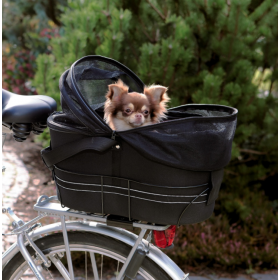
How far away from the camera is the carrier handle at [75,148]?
1425mm

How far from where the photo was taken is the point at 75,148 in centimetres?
150

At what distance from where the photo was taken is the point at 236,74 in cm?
356

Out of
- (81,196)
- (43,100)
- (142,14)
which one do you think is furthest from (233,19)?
(81,196)

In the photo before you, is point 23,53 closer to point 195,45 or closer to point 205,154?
point 195,45

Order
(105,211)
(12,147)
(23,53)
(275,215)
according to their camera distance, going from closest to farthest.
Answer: (105,211)
(275,215)
(12,147)
(23,53)

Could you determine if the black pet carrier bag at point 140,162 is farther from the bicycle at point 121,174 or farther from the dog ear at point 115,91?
the dog ear at point 115,91

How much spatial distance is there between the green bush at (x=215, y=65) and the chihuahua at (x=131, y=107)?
123cm

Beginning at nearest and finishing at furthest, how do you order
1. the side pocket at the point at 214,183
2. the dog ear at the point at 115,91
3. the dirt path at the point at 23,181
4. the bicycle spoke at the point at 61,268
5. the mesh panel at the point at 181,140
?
the mesh panel at the point at 181,140 < the side pocket at the point at 214,183 < the bicycle spoke at the point at 61,268 < the dog ear at the point at 115,91 < the dirt path at the point at 23,181

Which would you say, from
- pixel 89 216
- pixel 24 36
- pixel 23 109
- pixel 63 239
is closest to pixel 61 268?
pixel 63 239

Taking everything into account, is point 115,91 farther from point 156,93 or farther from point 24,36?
point 24,36

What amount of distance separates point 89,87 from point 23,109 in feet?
1.36

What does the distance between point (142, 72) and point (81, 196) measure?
2117mm

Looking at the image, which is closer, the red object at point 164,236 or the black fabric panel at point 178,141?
the black fabric panel at point 178,141

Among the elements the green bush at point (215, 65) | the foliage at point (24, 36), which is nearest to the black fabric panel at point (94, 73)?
the green bush at point (215, 65)
